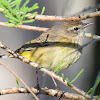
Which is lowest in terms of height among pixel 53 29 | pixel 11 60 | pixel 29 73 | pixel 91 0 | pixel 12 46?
pixel 29 73

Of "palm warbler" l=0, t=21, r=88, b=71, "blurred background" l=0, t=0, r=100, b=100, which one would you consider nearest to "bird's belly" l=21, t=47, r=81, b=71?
"palm warbler" l=0, t=21, r=88, b=71

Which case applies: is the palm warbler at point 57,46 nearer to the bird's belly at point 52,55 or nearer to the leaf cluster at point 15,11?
the bird's belly at point 52,55

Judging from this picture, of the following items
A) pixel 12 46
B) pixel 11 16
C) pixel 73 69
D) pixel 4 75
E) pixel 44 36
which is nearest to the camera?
pixel 11 16

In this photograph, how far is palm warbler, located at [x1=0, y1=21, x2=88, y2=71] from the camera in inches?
62.9

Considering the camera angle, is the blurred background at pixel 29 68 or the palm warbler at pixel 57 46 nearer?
the palm warbler at pixel 57 46

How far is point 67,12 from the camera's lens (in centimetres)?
94

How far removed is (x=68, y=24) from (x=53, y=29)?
140 millimetres

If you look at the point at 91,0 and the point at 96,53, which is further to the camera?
the point at 96,53

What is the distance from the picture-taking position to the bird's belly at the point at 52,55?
1.56m

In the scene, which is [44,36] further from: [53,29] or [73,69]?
[73,69]

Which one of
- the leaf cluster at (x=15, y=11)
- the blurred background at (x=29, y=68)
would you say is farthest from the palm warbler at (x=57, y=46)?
the leaf cluster at (x=15, y=11)

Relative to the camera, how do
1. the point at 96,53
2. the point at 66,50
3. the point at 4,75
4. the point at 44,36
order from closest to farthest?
the point at 66,50, the point at 44,36, the point at 96,53, the point at 4,75

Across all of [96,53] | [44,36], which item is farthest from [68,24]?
[96,53]

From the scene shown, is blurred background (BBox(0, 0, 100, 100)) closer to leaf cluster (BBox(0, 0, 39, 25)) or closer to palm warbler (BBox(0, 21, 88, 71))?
palm warbler (BBox(0, 21, 88, 71))
